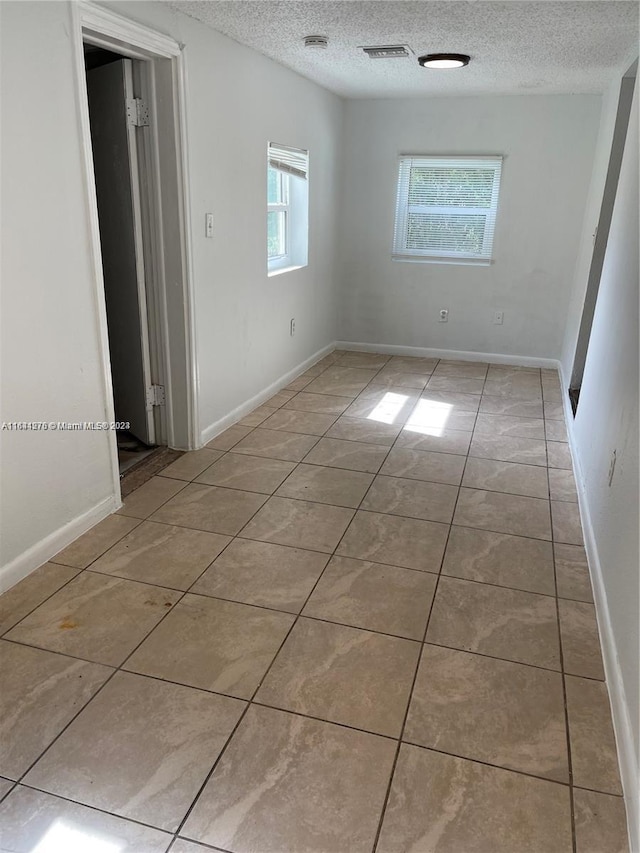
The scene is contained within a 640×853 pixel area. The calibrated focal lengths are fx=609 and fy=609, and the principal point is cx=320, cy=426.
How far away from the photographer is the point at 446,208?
5.29m

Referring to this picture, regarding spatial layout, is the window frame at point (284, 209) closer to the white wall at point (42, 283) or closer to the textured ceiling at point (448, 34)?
the textured ceiling at point (448, 34)

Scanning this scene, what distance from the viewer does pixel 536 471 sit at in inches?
130

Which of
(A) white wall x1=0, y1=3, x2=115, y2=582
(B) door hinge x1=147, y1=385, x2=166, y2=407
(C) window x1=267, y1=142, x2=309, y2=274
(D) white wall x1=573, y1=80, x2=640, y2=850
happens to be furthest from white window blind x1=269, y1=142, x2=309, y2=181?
(D) white wall x1=573, y1=80, x2=640, y2=850

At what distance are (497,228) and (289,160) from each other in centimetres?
196

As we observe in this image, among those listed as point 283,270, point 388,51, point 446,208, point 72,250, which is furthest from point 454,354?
point 72,250

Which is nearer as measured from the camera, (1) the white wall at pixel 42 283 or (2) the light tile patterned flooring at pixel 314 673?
(2) the light tile patterned flooring at pixel 314 673

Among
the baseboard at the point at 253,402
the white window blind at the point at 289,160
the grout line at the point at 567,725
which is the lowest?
the grout line at the point at 567,725

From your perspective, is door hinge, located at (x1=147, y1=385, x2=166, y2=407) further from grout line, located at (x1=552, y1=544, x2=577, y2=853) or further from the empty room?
grout line, located at (x1=552, y1=544, x2=577, y2=853)

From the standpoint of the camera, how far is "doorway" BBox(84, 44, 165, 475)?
2.89 metres

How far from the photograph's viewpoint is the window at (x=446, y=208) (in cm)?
513

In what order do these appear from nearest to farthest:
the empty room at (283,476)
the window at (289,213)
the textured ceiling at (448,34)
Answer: the empty room at (283,476), the textured ceiling at (448,34), the window at (289,213)

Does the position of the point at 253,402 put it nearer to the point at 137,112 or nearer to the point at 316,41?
the point at 137,112

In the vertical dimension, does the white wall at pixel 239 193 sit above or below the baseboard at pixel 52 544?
above

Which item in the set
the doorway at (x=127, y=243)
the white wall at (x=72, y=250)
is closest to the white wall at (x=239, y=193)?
the white wall at (x=72, y=250)
